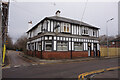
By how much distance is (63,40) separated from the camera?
55.8 ft

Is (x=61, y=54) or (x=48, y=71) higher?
(x=61, y=54)

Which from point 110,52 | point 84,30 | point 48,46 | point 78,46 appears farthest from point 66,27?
point 110,52

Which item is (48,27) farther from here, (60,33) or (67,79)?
(67,79)

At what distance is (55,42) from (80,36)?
606 cm

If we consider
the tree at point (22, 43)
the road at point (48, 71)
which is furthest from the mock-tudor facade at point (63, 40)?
the tree at point (22, 43)

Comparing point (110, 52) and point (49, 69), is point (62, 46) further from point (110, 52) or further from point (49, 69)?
point (110, 52)

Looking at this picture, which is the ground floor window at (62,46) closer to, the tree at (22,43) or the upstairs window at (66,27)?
the upstairs window at (66,27)

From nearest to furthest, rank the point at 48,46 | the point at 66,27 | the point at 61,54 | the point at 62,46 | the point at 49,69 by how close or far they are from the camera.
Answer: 1. the point at 49,69
2. the point at 48,46
3. the point at 61,54
4. the point at 62,46
5. the point at 66,27

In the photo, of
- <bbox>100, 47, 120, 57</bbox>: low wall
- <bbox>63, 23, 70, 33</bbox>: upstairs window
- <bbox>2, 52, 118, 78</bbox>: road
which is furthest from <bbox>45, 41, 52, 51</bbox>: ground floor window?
<bbox>100, 47, 120, 57</bbox>: low wall

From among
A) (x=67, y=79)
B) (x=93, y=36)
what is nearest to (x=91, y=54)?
(x=93, y=36)

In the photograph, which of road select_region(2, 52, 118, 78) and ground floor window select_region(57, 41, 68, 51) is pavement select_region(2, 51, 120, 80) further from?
ground floor window select_region(57, 41, 68, 51)

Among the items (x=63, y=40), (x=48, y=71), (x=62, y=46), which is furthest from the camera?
(x=63, y=40)

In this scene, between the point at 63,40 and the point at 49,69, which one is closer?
the point at 49,69

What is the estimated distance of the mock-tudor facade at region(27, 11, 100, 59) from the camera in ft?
51.8
